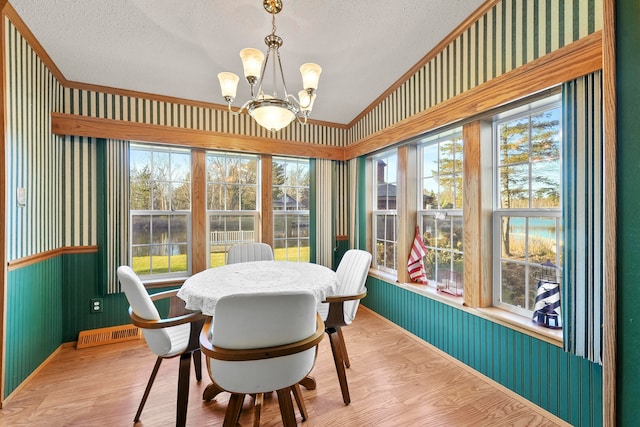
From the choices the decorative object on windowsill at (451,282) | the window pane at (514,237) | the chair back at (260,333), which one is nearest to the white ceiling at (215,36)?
the window pane at (514,237)

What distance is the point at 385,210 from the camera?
376 centimetres

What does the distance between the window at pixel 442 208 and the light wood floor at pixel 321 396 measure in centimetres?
79

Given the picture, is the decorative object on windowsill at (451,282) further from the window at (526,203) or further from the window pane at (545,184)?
the window pane at (545,184)

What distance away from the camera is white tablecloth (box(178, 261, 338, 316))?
5.59ft

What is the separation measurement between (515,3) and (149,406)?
388cm

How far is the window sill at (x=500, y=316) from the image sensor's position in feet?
6.15

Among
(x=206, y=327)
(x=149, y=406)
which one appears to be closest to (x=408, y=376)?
(x=206, y=327)

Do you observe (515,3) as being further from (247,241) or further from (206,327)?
(247,241)

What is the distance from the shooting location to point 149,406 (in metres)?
1.97

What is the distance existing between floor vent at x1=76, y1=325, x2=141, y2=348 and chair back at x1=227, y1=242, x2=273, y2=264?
4.24ft

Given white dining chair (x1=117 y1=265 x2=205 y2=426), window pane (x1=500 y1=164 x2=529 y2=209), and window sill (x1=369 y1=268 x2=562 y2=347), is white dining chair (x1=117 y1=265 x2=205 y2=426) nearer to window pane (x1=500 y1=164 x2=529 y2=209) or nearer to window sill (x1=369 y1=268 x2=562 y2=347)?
window sill (x1=369 y1=268 x2=562 y2=347)

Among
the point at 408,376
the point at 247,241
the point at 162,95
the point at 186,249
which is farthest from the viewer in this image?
the point at 247,241

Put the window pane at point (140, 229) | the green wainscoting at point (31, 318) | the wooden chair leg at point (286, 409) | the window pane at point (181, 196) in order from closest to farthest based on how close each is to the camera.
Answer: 1. the wooden chair leg at point (286, 409)
2. the green wainscoting at point (31, 318)
3. the window pane at point (140, 229)
4. the window pane at point (181, 196)

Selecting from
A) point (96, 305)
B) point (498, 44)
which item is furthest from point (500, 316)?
point (96, 305)
